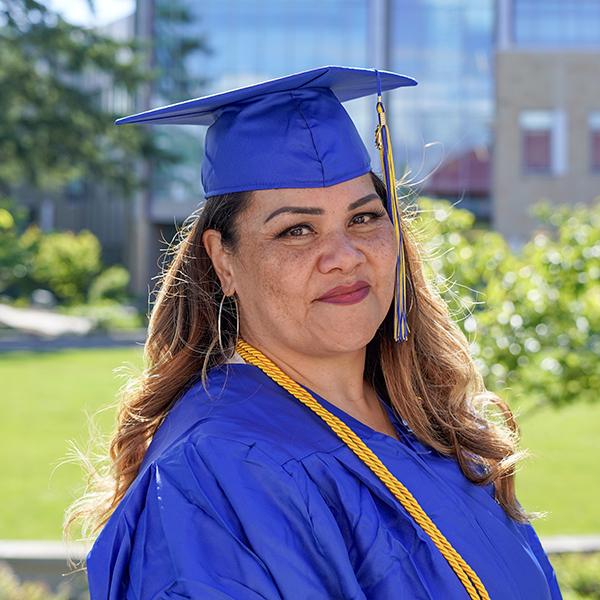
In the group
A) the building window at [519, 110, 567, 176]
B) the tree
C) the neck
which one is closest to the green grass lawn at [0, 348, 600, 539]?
the neck

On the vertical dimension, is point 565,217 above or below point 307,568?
above

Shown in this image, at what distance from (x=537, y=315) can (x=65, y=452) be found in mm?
5149

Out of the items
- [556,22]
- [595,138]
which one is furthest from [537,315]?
[556,22]

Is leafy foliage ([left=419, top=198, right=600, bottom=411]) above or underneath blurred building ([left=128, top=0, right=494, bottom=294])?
underneath

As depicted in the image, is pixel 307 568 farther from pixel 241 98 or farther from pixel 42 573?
pixel 42 573

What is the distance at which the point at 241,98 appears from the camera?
1481mm

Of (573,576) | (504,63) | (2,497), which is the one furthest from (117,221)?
(573,576)

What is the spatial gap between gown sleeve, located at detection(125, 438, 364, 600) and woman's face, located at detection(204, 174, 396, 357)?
13.7 inches

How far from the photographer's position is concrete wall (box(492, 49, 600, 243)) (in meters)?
22.7

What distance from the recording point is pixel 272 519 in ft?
3.77

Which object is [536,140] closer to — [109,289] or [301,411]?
[109,289]

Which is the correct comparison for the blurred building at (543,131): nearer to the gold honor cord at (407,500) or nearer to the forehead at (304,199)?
the forehead at (304,199)

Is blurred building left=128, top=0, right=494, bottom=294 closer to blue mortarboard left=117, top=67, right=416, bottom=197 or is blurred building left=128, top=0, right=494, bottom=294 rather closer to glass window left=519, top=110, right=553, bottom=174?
glass window left=519, top=110, right=553, bottom=174

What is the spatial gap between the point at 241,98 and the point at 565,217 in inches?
147
